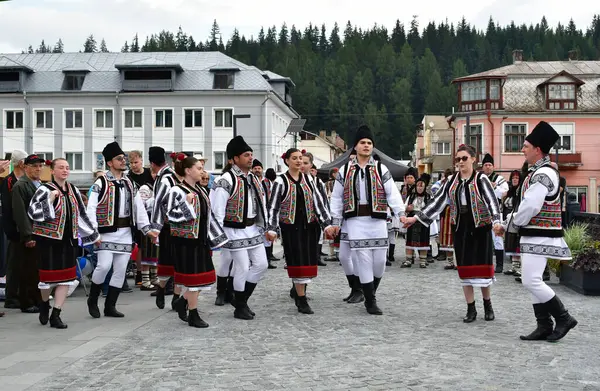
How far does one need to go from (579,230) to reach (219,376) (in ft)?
28.2

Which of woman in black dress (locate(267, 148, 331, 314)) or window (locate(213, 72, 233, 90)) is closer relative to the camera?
woman in black dress (locate(267, 148, 331, 314))

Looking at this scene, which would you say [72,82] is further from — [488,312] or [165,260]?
[488,312]

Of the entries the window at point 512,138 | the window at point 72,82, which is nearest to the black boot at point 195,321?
the window at point 512,138

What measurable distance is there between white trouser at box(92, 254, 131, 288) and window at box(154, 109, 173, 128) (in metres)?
47.9

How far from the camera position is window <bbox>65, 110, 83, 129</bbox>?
56.4 m

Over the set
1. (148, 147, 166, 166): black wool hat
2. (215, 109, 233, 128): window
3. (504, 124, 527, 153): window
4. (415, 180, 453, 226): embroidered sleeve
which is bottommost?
(415, 180, 453, 226): embroidered sleeve

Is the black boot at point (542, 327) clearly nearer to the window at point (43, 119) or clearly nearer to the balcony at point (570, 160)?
the balcony at point (570, 160)

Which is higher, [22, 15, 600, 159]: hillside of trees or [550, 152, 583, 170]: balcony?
[22, 15, 600, 159]: hillside of trees

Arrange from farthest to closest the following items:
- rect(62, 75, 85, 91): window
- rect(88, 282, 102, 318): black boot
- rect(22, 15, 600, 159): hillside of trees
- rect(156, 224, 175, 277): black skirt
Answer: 1. rect(22, 15, 600, 159): hillside of trees
2. rect(62, 75, 85, 91): window
3. rect(156, 224, 175, 277): black skirt
4. rect(88, 282, 102, 318): black boot

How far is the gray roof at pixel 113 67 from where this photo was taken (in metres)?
56.2

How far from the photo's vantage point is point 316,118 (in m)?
115

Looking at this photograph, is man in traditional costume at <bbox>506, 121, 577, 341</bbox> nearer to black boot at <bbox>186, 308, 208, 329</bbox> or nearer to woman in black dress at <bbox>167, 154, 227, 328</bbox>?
woman in black dress at <bbox>167, 154, 227, 328</bbox>

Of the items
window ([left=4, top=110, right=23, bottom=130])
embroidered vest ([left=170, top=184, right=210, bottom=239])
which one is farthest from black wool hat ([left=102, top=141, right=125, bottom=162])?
window ([left=4, top=110, right=23, bottom=130])

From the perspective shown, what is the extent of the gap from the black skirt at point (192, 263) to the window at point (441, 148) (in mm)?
64948
